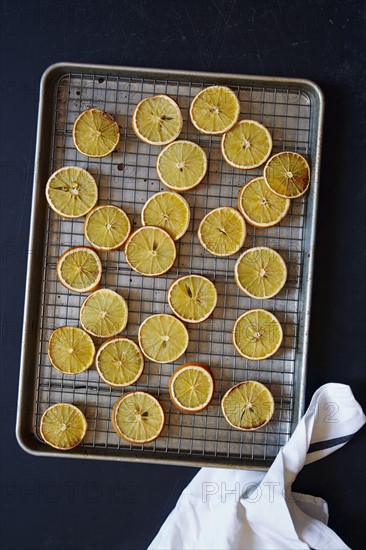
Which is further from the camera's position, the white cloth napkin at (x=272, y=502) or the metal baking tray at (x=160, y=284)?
the metal baking tray at (x=160, y=284)

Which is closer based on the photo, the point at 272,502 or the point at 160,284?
the point at 272,502

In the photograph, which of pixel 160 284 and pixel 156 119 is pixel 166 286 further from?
pixel 156 119

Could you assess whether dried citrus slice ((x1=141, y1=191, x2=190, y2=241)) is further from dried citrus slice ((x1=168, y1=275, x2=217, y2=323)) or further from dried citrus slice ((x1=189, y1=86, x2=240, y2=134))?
dried citrus slice ((x1=189, y1=86, x2=240, y2=134))

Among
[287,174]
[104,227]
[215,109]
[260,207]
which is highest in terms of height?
[215,109]

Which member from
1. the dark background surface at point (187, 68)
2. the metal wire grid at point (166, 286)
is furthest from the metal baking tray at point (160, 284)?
the dark background surface at point (187, 68)

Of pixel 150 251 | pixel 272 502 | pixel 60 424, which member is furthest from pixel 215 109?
pixel 272 502

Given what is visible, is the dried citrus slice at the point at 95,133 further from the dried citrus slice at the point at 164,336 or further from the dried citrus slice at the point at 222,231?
the dried citrus slice at the point at 164,336
